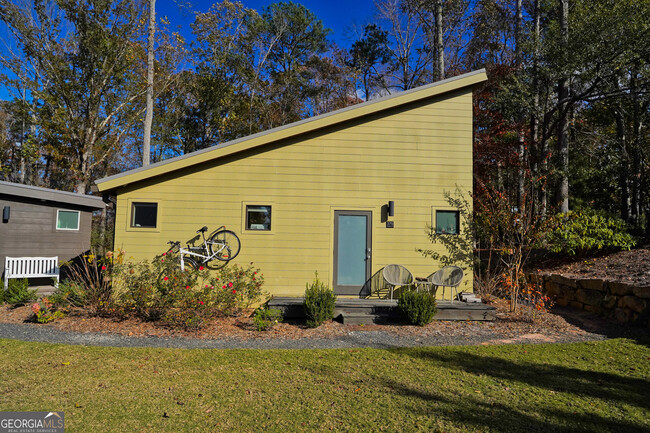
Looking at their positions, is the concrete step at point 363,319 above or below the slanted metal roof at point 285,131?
below

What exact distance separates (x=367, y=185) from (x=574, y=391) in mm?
5208

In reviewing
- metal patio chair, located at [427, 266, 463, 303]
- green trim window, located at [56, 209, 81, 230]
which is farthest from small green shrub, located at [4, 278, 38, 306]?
metal patio chair, located at [427, 266, 463, 303]

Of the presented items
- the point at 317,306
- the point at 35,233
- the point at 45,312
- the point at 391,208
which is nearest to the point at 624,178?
the point at 391,208

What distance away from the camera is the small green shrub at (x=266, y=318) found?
6.36 m

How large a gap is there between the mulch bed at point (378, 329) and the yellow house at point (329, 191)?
4.67 feet

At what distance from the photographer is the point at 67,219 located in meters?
11.7

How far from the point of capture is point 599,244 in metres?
9.05

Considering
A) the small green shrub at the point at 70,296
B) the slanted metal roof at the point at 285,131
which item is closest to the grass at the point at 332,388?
the small green shrub at the point at 70,296

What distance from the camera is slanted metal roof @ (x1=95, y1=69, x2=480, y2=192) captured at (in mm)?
7641

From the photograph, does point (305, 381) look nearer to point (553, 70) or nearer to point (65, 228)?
point (65, 228)

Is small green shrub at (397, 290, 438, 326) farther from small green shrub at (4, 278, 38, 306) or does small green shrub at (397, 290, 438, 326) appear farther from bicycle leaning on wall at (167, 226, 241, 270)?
small green shrub at (4, 278, 38, 306)

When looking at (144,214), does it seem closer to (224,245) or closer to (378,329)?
(224,245)

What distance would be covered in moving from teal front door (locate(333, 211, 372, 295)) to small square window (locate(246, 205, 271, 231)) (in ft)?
4.75

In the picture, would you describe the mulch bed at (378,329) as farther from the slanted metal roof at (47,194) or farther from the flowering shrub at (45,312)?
the slanted metal roof at (47,194)
